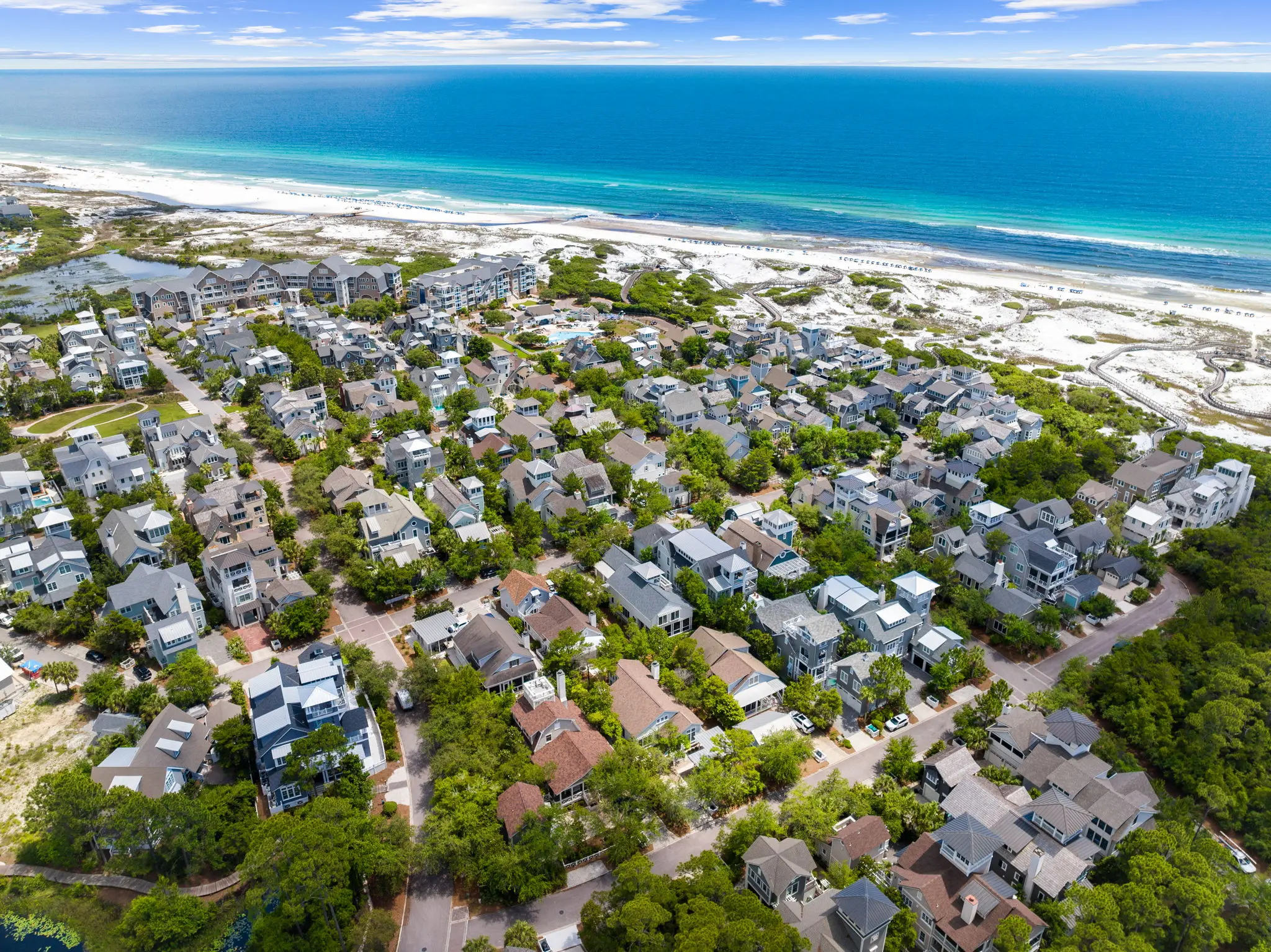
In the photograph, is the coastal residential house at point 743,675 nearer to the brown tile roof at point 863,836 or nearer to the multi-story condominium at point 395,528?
the brown tile roof at point 863,836

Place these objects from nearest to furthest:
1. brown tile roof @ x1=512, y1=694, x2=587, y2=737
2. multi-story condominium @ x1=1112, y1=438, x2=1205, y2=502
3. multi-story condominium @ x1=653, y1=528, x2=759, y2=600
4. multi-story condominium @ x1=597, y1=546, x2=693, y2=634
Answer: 1. brown tile roof @ x1=512, y1=694, x2=587, y2=737
2. multi-story condominium @ x1=597, y1=546, x2=693, y2=634
3. multi-story condominium @ x1=653, y1=528, x2=759, y2=600
4. multi-story condominium @ x1=1112, y1=438, x2=1205, y2=502

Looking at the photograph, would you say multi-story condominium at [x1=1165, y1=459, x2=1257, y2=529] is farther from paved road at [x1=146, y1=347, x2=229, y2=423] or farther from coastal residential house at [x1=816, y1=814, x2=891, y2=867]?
paved road at [x1=146, y1=347, x2=229, y2=423]

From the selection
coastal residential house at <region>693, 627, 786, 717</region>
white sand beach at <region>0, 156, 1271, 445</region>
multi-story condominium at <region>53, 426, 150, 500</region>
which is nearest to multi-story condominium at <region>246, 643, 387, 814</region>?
coastal residential house at <region>693, 627, 786, 717</region>

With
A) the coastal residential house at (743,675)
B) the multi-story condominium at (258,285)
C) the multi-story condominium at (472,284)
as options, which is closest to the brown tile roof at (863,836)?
the coastal residential house at (743,675)

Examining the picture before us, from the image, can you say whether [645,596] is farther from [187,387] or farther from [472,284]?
[472,284]

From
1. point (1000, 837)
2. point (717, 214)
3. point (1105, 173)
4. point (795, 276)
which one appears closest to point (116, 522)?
point (1000, 837)

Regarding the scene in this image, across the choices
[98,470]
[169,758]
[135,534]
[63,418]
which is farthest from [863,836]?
[63,418]

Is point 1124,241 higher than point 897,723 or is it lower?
higher
